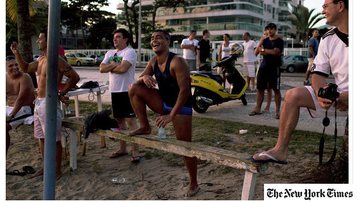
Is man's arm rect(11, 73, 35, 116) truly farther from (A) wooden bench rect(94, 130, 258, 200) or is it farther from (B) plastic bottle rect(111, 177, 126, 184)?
(A) wooden bench rect(94, 130, 258, 200)

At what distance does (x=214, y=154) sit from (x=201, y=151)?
0.47ft

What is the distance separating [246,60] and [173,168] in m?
6.81

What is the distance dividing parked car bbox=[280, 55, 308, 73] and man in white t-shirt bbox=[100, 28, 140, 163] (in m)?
20.4

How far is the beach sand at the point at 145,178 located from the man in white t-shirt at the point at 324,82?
0.92 meters

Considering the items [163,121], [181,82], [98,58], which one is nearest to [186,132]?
[163,121]

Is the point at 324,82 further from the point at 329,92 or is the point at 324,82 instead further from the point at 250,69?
the point at 250,69

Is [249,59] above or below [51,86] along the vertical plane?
above

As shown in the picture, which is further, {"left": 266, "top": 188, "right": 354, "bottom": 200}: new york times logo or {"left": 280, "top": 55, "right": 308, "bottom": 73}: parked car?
{"left": 280, "top": 55, "right": 308, "bottom": 73}: parked car

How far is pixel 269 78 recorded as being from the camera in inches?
295

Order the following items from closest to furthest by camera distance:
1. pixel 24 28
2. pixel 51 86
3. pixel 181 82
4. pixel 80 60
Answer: pixel 51 86, pixel 181 82, pixel 24 28, pixel 80 60

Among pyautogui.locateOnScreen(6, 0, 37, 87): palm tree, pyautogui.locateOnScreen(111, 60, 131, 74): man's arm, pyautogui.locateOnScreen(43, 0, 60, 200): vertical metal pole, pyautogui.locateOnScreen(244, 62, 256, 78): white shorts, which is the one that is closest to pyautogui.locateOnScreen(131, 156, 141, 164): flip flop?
pyautogui.locateOnScreen(111, 60, 131, 74): man's arm

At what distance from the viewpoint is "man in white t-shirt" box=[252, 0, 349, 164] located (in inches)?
130

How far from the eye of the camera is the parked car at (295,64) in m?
24.6

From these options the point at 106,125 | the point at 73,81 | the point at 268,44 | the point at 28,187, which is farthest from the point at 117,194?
the point at 268,44
